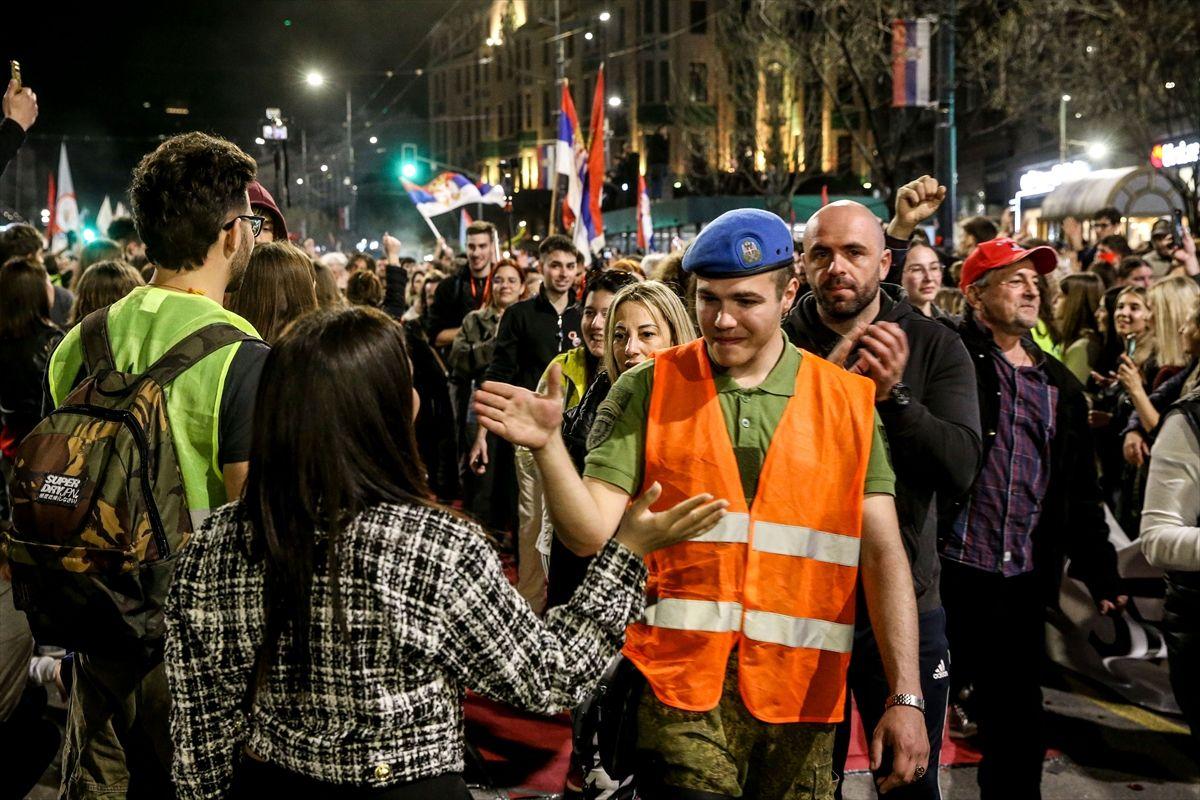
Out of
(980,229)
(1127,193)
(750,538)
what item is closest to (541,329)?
(980,229)

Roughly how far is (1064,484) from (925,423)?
181 cm

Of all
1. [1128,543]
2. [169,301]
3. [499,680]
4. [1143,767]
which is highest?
[169,301]

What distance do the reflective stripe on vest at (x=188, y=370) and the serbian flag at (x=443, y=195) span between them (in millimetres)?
13211

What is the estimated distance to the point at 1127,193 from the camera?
91.1 ft

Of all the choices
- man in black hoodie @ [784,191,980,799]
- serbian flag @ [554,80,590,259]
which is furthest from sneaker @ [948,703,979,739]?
serbian flag @ [554,80,590,259]

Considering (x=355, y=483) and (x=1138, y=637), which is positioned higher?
(x=355, y=483)

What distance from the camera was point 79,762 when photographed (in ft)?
9.89

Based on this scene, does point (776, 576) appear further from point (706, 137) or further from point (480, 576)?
point (706, 137)

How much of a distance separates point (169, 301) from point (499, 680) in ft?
5.13

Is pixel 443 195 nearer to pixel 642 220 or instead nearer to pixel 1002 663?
pixel 642 220

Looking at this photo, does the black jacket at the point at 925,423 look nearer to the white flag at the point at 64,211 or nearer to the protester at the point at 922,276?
the protester at the point at 922,276

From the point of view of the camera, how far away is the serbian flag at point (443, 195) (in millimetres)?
16562

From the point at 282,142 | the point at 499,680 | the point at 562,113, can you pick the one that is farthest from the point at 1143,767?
the point at 282,142

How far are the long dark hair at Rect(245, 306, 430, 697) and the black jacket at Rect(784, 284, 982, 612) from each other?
5.39ft
